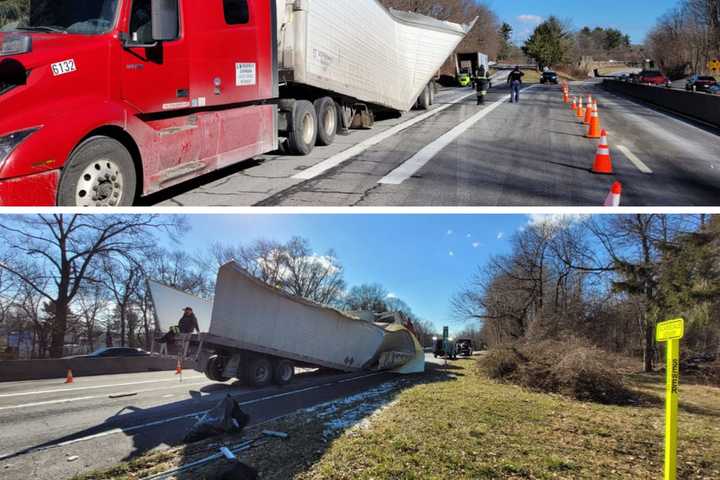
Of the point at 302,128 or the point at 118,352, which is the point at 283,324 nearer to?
the point at 118,352

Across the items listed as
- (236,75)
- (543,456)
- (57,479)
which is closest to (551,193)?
(543,456)

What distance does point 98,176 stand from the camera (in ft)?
21.0

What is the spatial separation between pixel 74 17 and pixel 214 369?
5273 mm

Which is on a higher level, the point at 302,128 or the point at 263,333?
the point at 302,128

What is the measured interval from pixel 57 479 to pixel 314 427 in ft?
10.0

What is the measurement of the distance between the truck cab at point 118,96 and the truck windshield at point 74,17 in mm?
15

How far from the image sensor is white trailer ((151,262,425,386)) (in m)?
8.62

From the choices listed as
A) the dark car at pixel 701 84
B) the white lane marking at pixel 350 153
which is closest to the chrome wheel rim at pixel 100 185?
the white lane marking at pixel 350 153

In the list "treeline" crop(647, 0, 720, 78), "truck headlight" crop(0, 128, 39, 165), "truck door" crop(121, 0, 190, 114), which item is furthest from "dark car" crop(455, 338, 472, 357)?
"treeline" crop(647, 0, 720, 78)

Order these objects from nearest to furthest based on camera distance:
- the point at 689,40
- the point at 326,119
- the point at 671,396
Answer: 1. the point at 671,396
2. the point at 326,119
3. the point at 689,40

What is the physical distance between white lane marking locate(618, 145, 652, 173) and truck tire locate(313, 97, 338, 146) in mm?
6847

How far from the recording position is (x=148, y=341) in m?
9.26

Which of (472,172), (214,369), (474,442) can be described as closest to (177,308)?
(214,369)

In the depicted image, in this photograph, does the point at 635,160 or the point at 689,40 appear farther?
the point at 689,40
